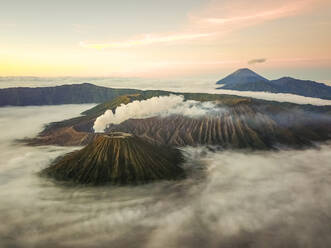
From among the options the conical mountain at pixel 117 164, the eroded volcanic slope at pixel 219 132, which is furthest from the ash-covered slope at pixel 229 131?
the conical mountain at pixel 117 164

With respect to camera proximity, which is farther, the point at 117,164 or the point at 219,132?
the point at 219,132

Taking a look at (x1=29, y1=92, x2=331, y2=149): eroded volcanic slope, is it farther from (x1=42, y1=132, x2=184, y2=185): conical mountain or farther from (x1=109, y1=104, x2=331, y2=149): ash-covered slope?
(x1=42, y1=132, x2=184, y2=185): conical mountain

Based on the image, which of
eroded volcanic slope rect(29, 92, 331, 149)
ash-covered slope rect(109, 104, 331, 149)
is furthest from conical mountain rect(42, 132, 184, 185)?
ash-covered slope rect(109, 104, 331, 149)

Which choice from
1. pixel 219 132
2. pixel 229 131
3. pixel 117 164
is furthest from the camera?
pixel 229 131

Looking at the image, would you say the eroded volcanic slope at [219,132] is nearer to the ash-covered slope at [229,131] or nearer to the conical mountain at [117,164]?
the ash-covered slope at [229,131]

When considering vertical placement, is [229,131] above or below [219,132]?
above

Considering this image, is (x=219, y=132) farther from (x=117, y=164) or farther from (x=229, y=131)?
(x=117, y=164)

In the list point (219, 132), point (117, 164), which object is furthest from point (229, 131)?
point (117, 164)

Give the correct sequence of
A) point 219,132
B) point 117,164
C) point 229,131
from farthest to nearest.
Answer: point 229,131 → point 219,132 → point 117,164

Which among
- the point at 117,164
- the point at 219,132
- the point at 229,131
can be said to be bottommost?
the point at 117,164
